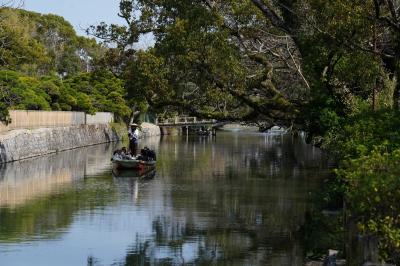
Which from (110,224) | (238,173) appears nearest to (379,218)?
(110,224)

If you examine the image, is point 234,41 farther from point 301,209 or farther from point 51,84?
point 51,84

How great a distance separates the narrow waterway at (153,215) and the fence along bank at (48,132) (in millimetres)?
4975

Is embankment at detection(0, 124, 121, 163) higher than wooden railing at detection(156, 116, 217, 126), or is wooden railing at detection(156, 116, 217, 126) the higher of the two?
wooden railing at detection(156, 116, 217, 126)

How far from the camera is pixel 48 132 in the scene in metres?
56.2

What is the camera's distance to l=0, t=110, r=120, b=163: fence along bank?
46.4m

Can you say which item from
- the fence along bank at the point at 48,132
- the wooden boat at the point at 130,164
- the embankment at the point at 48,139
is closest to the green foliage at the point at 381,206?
the wooden boat at the point at 130,164

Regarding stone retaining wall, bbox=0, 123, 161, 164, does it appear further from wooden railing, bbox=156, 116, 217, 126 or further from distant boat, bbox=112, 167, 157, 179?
wooden railing, bbox=156, 116, 217, 126

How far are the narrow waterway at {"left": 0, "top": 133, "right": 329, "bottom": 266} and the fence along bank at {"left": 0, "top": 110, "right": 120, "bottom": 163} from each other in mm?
4975

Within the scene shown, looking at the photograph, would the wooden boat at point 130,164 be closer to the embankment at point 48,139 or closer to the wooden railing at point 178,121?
the embankment at point 48,139

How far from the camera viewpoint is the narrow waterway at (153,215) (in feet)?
57.2

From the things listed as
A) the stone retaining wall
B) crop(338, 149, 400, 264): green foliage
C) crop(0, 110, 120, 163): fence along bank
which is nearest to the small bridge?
the stone retaining wall

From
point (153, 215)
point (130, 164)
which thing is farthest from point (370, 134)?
point (130, 164)

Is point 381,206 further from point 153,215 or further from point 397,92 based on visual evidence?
point 397,92

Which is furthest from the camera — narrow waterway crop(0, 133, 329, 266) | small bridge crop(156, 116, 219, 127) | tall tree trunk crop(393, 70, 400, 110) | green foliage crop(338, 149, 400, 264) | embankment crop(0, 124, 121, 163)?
small bridge crop(156, 116, 219, 127)
